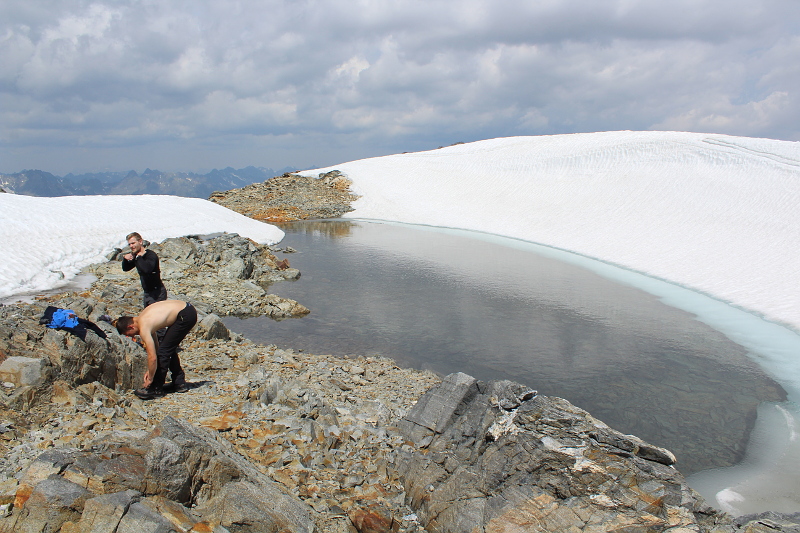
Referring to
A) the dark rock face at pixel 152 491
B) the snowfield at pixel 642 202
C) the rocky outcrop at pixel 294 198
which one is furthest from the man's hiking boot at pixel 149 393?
the rocky outcrop at pixel 294 198

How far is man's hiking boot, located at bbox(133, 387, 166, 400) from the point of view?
670cm

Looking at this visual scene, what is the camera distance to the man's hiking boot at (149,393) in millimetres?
6699

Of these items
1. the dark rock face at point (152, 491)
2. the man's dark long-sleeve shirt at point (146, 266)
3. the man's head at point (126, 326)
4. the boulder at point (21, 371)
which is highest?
the man's dark long-sleeve shirt at point (146, 266)

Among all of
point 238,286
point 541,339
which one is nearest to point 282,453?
point 541,339

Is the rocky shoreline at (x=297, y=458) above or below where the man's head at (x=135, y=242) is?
below

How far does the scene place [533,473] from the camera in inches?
225

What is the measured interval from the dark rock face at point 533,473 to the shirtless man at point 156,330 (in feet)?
11.4

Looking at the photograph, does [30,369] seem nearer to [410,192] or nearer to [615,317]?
[615,317]

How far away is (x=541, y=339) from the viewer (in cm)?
1290

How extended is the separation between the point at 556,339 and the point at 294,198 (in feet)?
139

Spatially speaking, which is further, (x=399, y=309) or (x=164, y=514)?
(x=399, y=309)

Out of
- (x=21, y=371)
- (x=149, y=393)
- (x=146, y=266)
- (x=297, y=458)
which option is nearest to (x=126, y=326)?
(x=149, y=393)

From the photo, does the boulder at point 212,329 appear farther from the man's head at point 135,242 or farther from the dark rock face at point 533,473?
the dark rock face at point 533,473

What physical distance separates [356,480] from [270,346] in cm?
615
